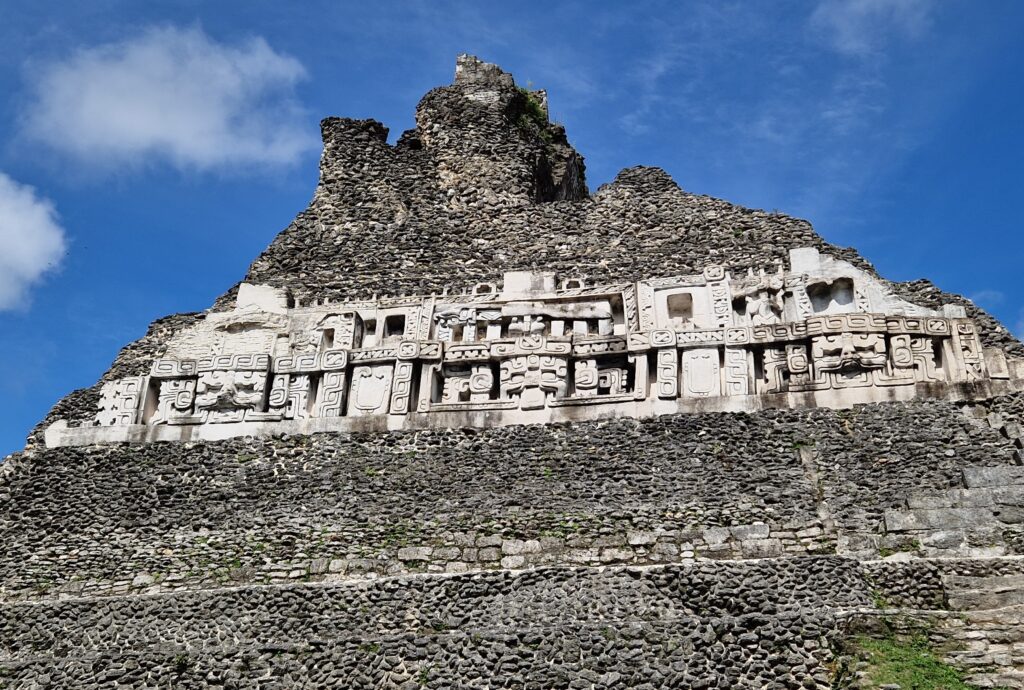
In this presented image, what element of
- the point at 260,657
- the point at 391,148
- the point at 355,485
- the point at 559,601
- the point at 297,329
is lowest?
the point at 260,657

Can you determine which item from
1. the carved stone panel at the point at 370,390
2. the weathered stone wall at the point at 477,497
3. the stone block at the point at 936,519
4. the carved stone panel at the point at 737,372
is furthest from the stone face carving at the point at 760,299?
the carved stone panel at the point at 370,390

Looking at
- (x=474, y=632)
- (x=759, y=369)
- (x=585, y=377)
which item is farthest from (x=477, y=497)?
(x=759, y=369)

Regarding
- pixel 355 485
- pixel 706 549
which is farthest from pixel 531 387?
pixel 706 549

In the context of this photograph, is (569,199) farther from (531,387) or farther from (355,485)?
(355,485)

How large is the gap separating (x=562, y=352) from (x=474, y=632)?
4.77m

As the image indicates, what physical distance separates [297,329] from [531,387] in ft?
12.5

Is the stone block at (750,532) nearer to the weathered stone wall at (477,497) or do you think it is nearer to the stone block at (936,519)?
the weathered stone wall at (477,497)

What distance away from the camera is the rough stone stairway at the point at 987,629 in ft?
31.0

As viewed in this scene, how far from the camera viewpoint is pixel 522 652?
10602 mm

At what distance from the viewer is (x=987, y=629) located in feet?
32.4

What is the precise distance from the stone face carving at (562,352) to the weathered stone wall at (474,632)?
3.14m

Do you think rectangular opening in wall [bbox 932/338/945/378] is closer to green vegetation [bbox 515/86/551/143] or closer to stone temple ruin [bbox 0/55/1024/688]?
stone temple ruin [bbox 0/55/1024/688]

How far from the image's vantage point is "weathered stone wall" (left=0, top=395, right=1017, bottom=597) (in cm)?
1191

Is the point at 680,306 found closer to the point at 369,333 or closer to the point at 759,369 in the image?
the point at 759,369
